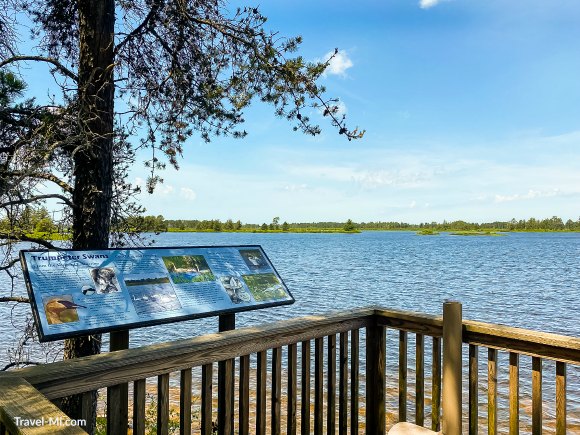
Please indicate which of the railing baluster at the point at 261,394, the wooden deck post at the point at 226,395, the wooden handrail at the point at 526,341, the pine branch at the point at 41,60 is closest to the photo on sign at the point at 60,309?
the wooden deck post at the point at 226,395

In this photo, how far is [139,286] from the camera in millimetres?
2367

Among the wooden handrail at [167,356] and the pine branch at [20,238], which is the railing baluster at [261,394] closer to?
the wooden handrail at [167,356]

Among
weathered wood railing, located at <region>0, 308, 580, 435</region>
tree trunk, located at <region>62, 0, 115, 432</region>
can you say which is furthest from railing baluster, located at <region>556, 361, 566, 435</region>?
tree trunk, located at <region>62, 0, 115, 432</region>

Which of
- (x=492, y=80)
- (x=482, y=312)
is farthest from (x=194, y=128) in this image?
(x=492, y=80)

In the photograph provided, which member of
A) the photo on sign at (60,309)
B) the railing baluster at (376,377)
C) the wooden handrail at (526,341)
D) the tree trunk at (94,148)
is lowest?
the railing baluster at (376,377)

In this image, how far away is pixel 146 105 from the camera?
4.72m

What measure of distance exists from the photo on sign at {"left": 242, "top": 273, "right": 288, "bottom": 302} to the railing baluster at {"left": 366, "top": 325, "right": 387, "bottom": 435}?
0.62 meters

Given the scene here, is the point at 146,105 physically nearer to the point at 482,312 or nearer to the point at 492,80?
the point at 482,312

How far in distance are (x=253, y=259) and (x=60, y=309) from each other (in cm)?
123

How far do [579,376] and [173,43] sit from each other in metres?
8.67

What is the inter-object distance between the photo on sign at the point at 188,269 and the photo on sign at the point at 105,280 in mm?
310

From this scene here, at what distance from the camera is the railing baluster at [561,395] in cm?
218

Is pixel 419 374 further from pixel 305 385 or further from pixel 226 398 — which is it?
pixel 226 398

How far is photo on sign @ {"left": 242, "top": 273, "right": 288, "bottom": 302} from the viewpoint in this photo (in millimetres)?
2768
